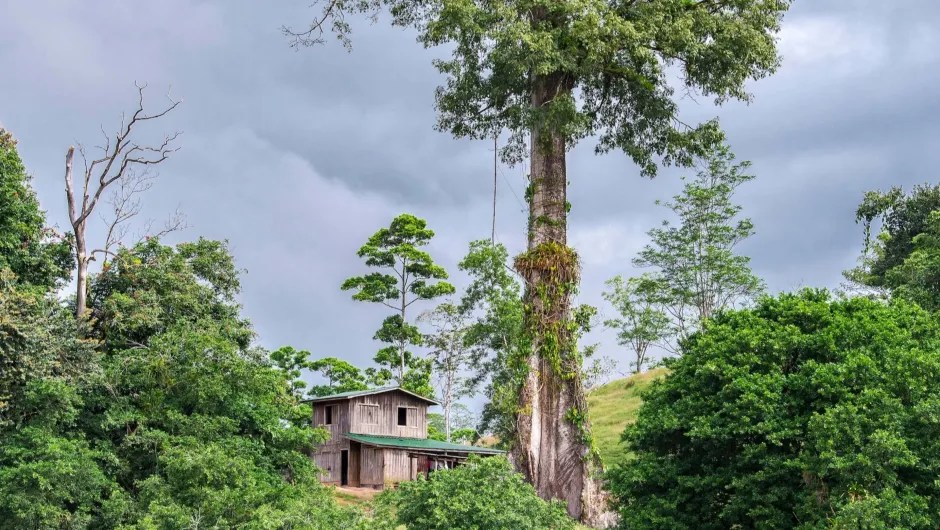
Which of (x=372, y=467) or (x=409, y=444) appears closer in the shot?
(x=372, y=467)

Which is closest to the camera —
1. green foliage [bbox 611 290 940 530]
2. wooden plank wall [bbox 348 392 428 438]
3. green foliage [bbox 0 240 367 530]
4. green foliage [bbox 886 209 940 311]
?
green foliage [bbox 611 290 940 530]

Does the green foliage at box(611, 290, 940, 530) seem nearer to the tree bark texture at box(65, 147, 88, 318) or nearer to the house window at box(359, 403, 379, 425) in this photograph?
the tree bark texture at box(65, 147, 88, 318)

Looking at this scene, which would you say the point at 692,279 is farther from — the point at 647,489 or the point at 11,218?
the point at 11,218

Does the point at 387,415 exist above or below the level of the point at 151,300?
below

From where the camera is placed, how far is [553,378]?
63.2 feet

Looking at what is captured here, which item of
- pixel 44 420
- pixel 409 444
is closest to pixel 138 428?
pixel 44 420

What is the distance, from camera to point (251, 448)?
16.8m

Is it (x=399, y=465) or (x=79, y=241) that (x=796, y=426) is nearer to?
(x=79, y=241)

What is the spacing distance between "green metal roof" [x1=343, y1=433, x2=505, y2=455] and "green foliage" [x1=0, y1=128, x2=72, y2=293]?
55.1ft

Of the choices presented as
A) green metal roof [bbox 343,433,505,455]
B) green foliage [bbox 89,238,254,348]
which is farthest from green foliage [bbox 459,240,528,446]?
green foliage [bbox 89,238,254,348]

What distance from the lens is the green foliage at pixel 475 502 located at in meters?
10.8

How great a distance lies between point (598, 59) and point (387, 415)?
2242cm

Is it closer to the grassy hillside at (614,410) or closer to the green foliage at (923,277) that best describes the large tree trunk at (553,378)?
the green foliage at (923,277)

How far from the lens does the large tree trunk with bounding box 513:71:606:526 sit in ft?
61.3
